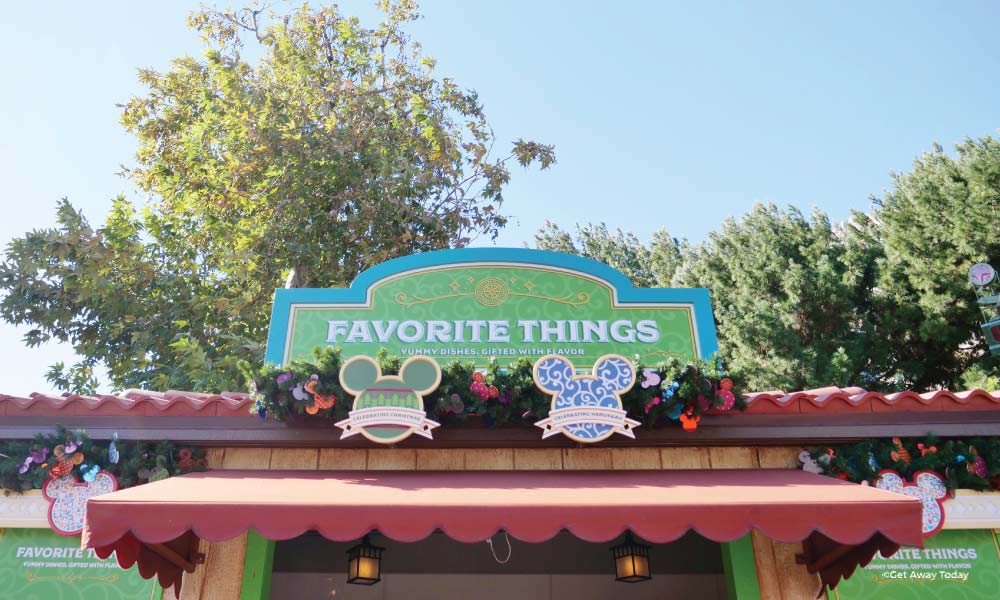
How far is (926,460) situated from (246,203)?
14.4 metres

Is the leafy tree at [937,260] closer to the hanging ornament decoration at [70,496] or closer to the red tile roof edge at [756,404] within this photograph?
the red tile roof edge at [756,404]

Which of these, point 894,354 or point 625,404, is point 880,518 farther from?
point 894,354

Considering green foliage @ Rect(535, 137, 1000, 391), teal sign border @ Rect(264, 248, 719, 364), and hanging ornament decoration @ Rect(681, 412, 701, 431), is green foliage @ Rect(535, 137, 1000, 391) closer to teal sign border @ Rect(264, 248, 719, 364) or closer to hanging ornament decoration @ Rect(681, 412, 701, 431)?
teal sign border @ Rect(264, 248, 719, 364)

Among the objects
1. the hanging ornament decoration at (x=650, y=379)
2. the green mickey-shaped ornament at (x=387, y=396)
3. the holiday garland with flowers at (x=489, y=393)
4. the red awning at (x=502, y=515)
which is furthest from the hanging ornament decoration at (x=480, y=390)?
the hanging ornament decoration at (x=650, y=379)

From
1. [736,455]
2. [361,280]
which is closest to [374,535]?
[361,280]

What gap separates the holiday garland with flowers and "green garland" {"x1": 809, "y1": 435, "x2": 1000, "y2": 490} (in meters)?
0.95

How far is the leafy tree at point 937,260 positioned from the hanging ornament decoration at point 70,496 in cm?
1670

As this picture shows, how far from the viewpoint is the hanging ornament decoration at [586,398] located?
197 inches

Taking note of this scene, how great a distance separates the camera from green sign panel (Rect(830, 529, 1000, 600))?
4.97 m

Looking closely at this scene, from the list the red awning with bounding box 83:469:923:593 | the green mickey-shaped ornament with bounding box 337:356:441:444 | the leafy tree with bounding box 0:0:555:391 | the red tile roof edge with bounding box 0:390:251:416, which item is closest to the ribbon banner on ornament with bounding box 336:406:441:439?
the green mickey-shaped ornament with bounding box 337:356:441:444

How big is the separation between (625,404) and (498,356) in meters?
1.57

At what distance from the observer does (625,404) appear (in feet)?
17.2

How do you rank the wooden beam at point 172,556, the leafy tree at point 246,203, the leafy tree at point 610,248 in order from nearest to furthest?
the wooden beam at point 172,556
the leafy tree at point 246,203
the leafy tree at point 610,248

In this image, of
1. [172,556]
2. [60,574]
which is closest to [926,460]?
[172,556]
